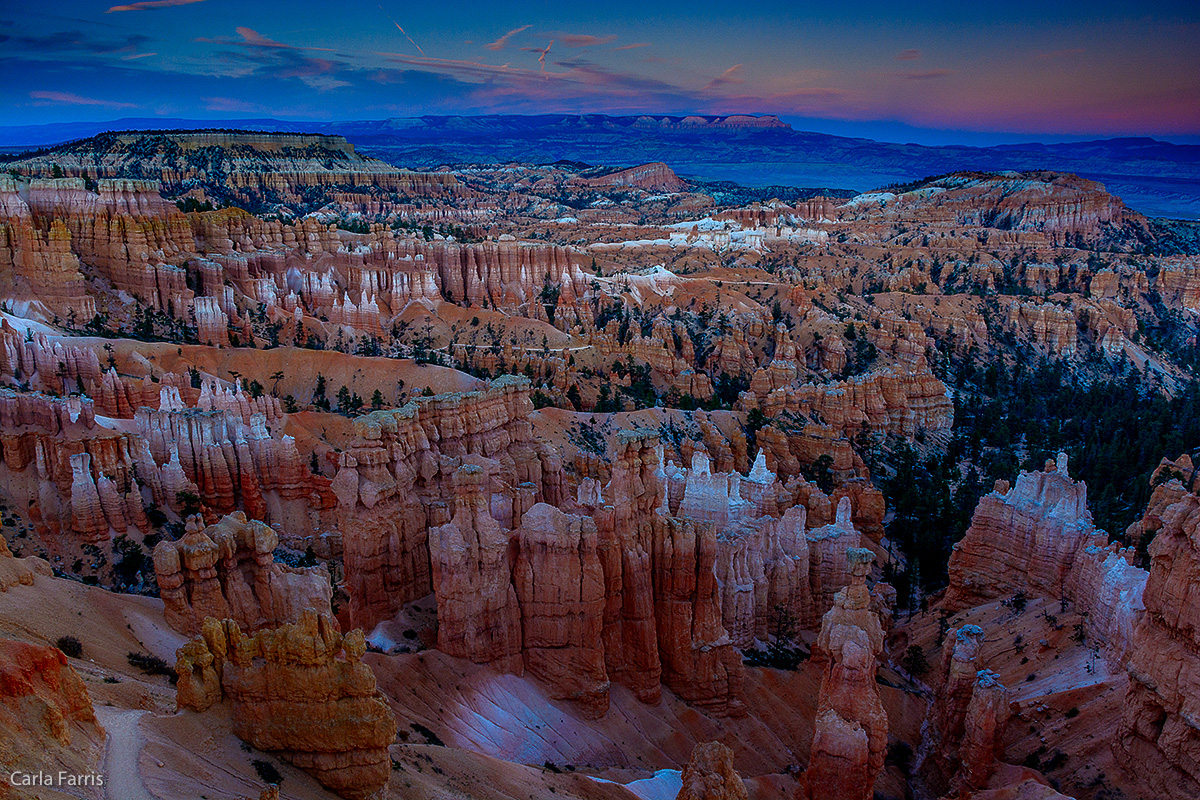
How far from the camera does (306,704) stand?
13453 mm

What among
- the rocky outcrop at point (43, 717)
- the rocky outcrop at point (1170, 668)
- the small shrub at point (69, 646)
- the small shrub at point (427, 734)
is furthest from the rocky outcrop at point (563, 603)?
the rocky outcrop at point (43, 717)

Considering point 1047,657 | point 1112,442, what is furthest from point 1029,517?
point 1112,442

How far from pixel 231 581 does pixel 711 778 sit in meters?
11.8

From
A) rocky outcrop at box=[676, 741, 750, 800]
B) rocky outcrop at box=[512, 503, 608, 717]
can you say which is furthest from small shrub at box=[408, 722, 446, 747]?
rocky outcrop at box=[676, 741, 750, 800]

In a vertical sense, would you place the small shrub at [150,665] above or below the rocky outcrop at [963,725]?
above

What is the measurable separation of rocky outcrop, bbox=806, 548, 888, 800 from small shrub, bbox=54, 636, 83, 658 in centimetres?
1520

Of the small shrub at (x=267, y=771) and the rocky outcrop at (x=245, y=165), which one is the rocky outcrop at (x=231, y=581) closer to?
the small shrub at (x=267, y=771)

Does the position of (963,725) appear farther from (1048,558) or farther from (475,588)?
(475,588)

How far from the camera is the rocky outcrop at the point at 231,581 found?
62.3 feet

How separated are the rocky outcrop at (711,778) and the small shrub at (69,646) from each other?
1141cm

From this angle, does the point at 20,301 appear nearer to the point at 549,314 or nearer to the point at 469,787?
the point at 549,314

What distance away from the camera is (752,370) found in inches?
2766

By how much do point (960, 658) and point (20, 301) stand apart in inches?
2097

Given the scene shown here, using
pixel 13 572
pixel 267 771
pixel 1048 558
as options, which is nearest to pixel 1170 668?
pixel 1048 558
